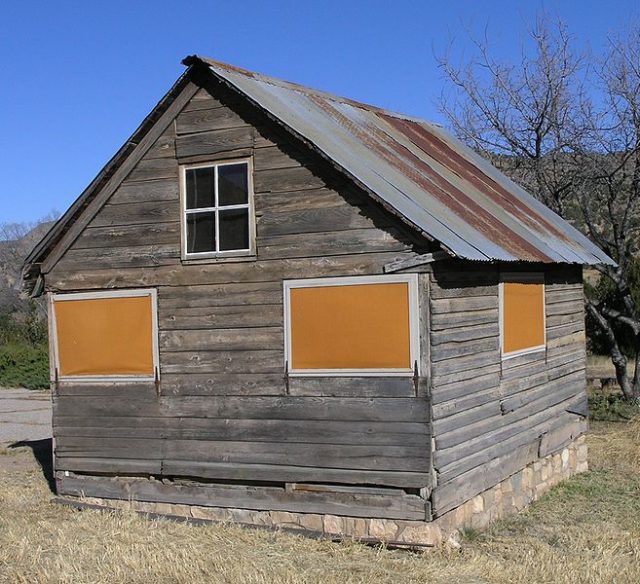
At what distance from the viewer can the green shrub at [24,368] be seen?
3120cm

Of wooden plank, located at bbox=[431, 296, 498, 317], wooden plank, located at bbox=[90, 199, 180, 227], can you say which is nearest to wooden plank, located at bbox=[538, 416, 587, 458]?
wooden plank, located at bbox=[431, 296, 498, 317]

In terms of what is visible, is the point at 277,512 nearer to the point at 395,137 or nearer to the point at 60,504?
the point at 60,504

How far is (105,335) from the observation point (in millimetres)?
11305

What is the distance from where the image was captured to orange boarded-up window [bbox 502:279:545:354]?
36.9 ft

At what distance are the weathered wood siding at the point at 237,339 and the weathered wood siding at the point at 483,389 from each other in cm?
47

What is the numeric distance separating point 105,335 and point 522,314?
16.5 ft

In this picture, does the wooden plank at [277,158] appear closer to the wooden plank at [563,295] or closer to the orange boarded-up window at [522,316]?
the orange boarded-up window at [522,316]

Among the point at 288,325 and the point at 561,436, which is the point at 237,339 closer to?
the point at 288,325

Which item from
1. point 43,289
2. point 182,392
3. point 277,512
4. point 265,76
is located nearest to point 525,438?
point 277,512

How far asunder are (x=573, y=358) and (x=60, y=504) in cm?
743

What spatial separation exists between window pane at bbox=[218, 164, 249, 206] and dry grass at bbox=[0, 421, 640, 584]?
355 centimetres

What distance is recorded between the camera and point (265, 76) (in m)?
11.6

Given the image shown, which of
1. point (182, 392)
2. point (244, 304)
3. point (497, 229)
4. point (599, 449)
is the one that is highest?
point (497, 229)

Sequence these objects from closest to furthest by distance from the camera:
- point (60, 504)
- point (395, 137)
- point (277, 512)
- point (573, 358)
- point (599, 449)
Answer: point (277, 512)
point (60, 504)
point (395, 137)
point (573, 358)
point (599, 449)
